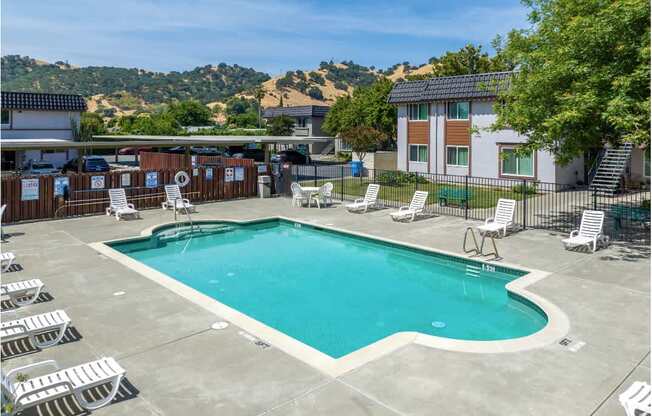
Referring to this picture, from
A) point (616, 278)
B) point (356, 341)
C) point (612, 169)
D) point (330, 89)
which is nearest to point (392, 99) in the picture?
point (612, 169)

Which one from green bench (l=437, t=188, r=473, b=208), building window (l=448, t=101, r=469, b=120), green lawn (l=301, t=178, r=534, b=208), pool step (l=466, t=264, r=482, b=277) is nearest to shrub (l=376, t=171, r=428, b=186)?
green lawn (l=301, t=178, r=534, b=208)

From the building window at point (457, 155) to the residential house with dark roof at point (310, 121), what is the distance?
93.5ft

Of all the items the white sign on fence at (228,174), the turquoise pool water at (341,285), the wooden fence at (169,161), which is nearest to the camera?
the turquoise pool water at (341,285)

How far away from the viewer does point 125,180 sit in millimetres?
21734

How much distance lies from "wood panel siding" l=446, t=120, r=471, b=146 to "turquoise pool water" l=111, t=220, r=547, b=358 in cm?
1638

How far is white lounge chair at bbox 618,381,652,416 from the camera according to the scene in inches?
226

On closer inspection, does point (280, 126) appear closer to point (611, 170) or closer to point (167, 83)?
point (611, 170)

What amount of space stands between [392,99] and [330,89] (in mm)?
140461

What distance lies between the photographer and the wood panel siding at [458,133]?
1262 inches

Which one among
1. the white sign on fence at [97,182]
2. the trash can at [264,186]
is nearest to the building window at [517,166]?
the trash can at [264,186]

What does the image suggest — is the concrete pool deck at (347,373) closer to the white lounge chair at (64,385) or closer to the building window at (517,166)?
the white lounge chair at (64,385)

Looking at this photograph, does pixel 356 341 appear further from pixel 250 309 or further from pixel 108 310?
pixel 108 310

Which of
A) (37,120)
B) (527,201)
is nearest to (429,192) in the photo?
(527,201)

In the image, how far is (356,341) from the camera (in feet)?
32.0
